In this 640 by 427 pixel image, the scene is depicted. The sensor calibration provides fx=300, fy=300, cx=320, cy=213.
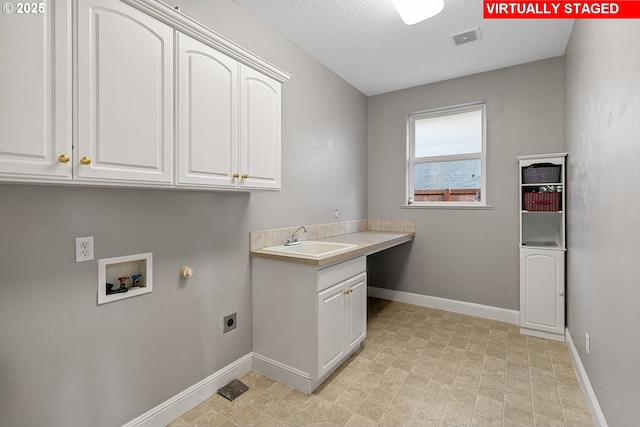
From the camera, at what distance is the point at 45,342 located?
4.39 ft

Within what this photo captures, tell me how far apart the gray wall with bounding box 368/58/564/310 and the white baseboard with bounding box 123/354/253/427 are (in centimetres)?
235

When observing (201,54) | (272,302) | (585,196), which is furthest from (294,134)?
(585,196)

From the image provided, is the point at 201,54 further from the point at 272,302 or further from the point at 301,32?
the point at 272,302

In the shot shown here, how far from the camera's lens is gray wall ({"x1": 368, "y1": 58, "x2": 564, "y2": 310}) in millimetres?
3117

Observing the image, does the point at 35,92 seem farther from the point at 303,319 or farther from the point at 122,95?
the point at 303,319

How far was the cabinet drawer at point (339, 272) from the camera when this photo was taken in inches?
80.8

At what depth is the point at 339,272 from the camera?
2.24 m

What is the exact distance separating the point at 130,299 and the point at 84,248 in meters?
0.37

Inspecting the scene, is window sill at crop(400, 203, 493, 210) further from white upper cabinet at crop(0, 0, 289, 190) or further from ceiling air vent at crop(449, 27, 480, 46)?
white upper cabinet at crop(0, 0, 289, 190)

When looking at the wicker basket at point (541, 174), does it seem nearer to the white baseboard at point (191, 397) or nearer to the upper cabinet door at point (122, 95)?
the white baseboard at point (191, 397)

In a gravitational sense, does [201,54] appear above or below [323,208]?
above

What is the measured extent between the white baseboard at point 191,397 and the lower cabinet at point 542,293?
266cm

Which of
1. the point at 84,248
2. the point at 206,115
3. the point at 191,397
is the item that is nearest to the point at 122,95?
the point at 206,115

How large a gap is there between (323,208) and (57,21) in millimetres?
2443
